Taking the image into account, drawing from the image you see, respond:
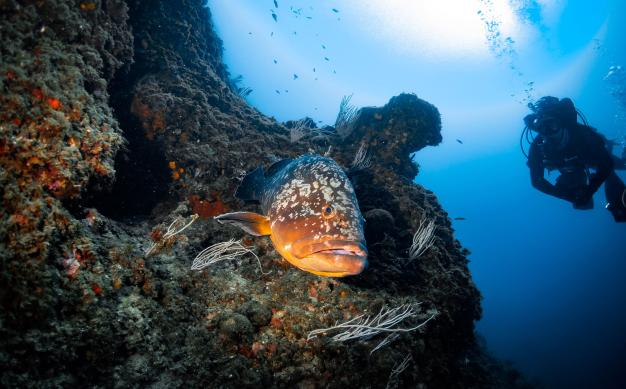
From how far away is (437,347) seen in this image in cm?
392

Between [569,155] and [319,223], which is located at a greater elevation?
[569,155]

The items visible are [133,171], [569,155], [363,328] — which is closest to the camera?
[363,328]

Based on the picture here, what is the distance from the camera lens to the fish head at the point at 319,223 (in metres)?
2.67

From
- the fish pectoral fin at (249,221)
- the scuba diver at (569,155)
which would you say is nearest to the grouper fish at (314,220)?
the fish pectoral fin at (249,221)

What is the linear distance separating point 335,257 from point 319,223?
449 mm

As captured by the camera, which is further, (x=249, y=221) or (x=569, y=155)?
(x=569, y=155)

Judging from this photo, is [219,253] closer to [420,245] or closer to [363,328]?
[363,328]

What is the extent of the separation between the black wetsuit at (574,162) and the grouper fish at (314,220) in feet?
30.5

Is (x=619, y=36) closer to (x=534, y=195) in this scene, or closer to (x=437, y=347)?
(x=534, y=195)

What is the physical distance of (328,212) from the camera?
→ 9.81 feet

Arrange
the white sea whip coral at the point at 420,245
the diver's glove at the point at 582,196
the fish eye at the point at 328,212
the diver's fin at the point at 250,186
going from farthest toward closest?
Result: the diver's glove at the point at 582,196, the white sea whip coral at the point at 420,245, the diver's fin at the point at 250,186, the fish eye at the point at 328,212

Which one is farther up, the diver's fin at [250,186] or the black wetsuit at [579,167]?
the black wetsuit at [579,167]

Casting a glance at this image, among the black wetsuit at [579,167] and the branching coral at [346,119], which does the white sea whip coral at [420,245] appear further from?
the black wetsuit at [579,167]

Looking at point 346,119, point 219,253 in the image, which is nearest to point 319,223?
point 219,253
